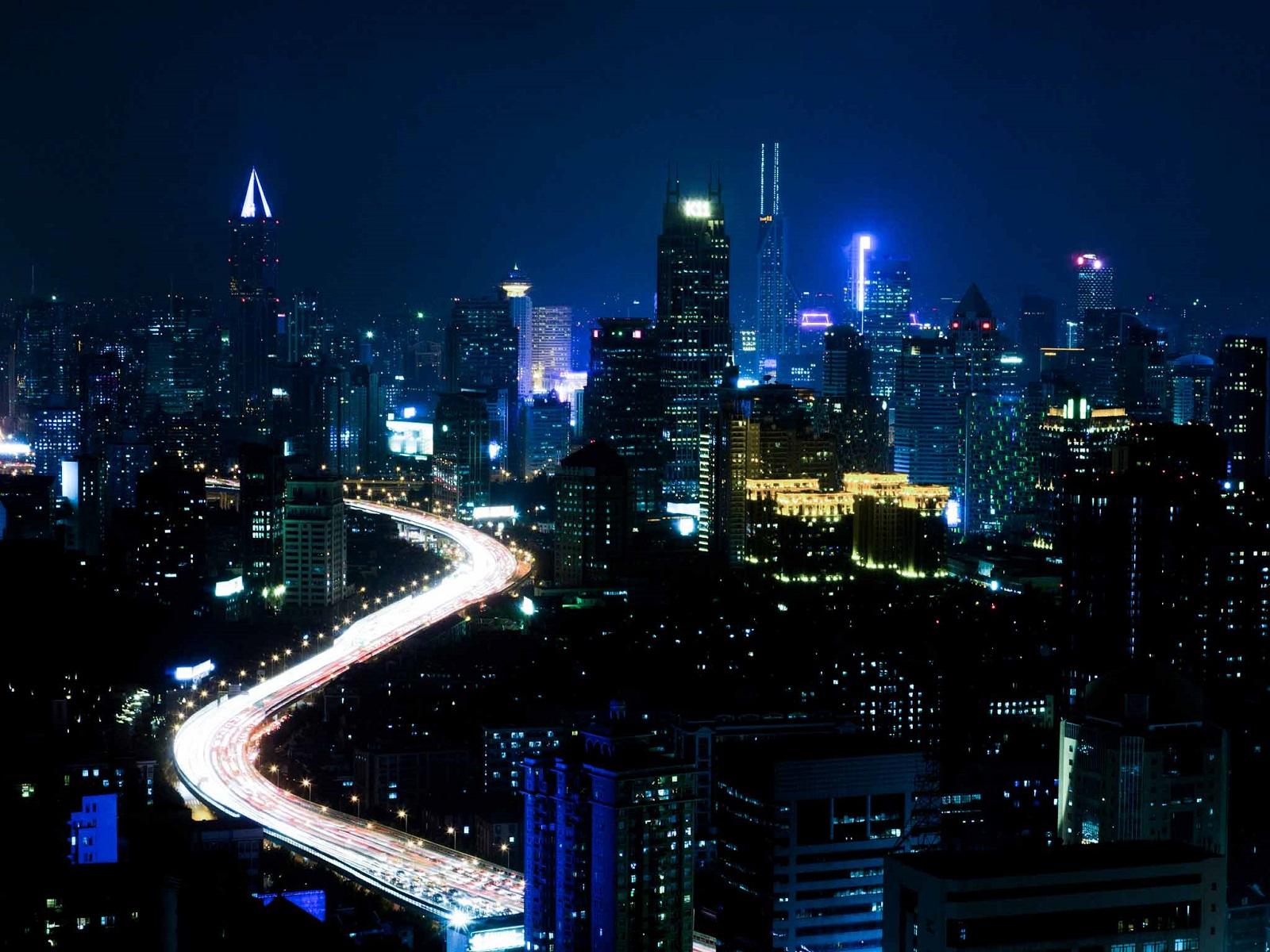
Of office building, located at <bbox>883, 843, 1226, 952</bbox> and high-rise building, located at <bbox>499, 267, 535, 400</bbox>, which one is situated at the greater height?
high-rise building, located at <bbox>499, 267, 535, 400</bbox>

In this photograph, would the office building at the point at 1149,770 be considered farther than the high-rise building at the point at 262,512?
No

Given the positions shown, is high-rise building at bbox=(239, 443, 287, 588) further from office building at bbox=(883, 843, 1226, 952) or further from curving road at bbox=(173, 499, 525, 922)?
office building at bbox=(883, 843, 1226, 952)

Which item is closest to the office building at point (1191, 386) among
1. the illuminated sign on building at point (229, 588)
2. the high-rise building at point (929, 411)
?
the high-rise building at point (929, 411)

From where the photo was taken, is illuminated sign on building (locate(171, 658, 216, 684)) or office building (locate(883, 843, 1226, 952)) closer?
office building (locate(883, 843, 1226, 952))

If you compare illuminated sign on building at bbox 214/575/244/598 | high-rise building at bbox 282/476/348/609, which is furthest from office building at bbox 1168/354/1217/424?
illuminated sign on building at bbox 214/575/244/598

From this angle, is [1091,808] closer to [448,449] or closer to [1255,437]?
[1255,437]

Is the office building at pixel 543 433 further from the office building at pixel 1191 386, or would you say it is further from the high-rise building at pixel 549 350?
the office building at pixel 1191 386

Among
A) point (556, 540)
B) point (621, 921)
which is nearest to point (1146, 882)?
point (621, 921)
